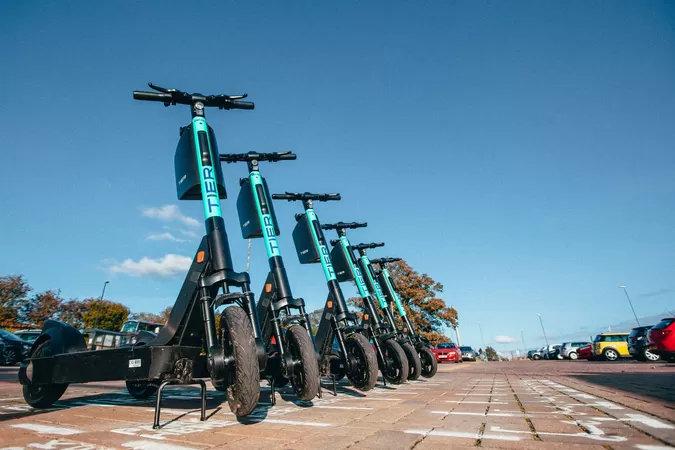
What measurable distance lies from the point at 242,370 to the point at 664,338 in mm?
13461

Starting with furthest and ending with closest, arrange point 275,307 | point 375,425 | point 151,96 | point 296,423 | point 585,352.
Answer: point 585,352, point 275,307, point 151,96, point 296,423, point 375,425

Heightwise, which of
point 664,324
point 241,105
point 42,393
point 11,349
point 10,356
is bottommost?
point 42,393

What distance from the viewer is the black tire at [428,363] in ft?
30.8

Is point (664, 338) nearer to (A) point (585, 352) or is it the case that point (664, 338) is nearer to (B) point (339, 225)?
(B) point (339, 225)

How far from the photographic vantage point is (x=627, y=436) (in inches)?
87.4

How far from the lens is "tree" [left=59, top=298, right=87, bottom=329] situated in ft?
120

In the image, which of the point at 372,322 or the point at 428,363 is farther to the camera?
the point at 428,363

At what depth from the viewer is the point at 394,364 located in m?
6.65

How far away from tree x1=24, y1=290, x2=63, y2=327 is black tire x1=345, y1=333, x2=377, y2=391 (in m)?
39.7

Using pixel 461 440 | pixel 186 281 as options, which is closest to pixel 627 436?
pixel 461 440

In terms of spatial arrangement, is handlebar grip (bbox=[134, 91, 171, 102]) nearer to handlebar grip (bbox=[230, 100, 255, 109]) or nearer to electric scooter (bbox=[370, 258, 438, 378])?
handlebar grip (bbox=[230, 100, 255, 109])

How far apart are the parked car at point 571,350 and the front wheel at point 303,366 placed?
3039 cm

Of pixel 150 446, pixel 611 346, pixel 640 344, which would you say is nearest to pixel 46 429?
pixel 150 446

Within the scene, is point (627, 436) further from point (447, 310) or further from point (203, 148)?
point (447, 310)
